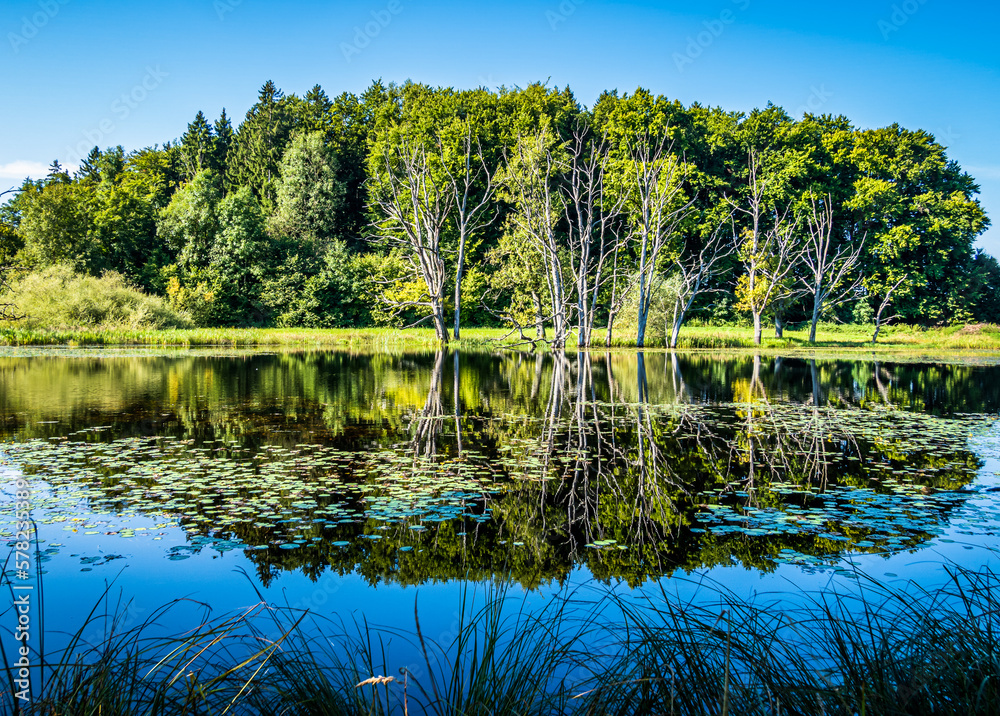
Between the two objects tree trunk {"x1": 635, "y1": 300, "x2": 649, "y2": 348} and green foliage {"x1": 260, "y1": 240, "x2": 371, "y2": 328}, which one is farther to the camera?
green foliage {"x1": 260, "y1": 240, "x2": 371, "y2": 328}

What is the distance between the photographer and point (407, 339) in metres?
38.8

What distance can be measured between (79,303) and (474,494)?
37.6 metres

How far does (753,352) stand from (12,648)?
110 feet

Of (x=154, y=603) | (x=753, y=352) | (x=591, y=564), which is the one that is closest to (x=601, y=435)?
(x=591, y=564)

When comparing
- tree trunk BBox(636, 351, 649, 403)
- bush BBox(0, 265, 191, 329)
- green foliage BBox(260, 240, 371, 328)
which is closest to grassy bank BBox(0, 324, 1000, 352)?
bush BBox(0, 265, 191, 329)

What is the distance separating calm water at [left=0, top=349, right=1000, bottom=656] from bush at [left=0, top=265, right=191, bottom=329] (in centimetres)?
2343

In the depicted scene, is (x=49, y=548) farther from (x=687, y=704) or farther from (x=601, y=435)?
(x=601, y=435)

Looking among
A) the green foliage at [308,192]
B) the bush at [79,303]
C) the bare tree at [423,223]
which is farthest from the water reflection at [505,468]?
the green foliage at [308,192]

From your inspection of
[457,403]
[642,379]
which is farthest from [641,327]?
[457,403]

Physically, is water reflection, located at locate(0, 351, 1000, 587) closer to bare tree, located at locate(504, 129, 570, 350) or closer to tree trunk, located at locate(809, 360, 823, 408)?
tree trunk, located at locate(809, 360, 823, 408)

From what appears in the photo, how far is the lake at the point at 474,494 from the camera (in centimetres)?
483

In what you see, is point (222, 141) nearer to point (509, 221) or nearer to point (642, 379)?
point (509, 221)

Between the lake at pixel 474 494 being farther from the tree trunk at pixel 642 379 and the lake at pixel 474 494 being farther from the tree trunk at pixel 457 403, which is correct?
the tree trunk at pixel 642 379

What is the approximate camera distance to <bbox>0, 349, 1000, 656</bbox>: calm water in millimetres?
4910
